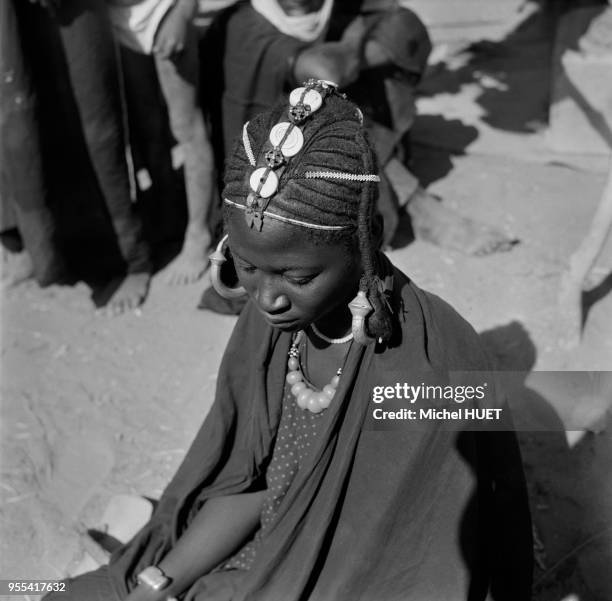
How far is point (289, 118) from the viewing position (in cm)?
150

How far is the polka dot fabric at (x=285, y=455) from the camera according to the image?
1.91 meters

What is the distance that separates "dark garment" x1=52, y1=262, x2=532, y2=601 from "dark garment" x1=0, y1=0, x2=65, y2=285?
2.17 metres

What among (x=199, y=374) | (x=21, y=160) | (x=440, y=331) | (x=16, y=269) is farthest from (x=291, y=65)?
(x=440, y=331)

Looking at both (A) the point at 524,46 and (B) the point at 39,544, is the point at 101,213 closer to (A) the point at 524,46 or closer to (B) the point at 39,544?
(B) the point at 39,544

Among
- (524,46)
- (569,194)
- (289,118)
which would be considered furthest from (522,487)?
(524,46)

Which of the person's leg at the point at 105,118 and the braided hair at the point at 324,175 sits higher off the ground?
the braided hair at the point at 324,175

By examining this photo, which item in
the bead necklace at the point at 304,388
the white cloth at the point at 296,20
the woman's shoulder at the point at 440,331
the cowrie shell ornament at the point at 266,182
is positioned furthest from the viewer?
the white cloth at the point at 296,20

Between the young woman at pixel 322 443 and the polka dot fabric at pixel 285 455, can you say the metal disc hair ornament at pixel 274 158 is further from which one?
the polka dot fabric at pixel 285 455

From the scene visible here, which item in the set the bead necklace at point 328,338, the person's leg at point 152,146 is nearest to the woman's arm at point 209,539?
the bead necklace at point 328,338

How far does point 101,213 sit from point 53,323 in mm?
615

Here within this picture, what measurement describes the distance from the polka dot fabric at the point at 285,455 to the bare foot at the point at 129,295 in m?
2.21

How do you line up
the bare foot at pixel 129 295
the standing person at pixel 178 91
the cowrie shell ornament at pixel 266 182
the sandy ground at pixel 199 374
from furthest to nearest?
the bare foot at pixel 129 295 → the standing person at pixel 178 91 → the sandy ground at pixel 199 374 → the cowrie shell ornament at pixel 266 182

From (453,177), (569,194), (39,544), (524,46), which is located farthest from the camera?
(524,46)

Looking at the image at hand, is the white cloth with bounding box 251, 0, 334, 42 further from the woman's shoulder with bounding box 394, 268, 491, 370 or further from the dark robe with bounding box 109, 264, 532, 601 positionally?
the woman's shoulder with bounding box 394, 268, 491, 370
